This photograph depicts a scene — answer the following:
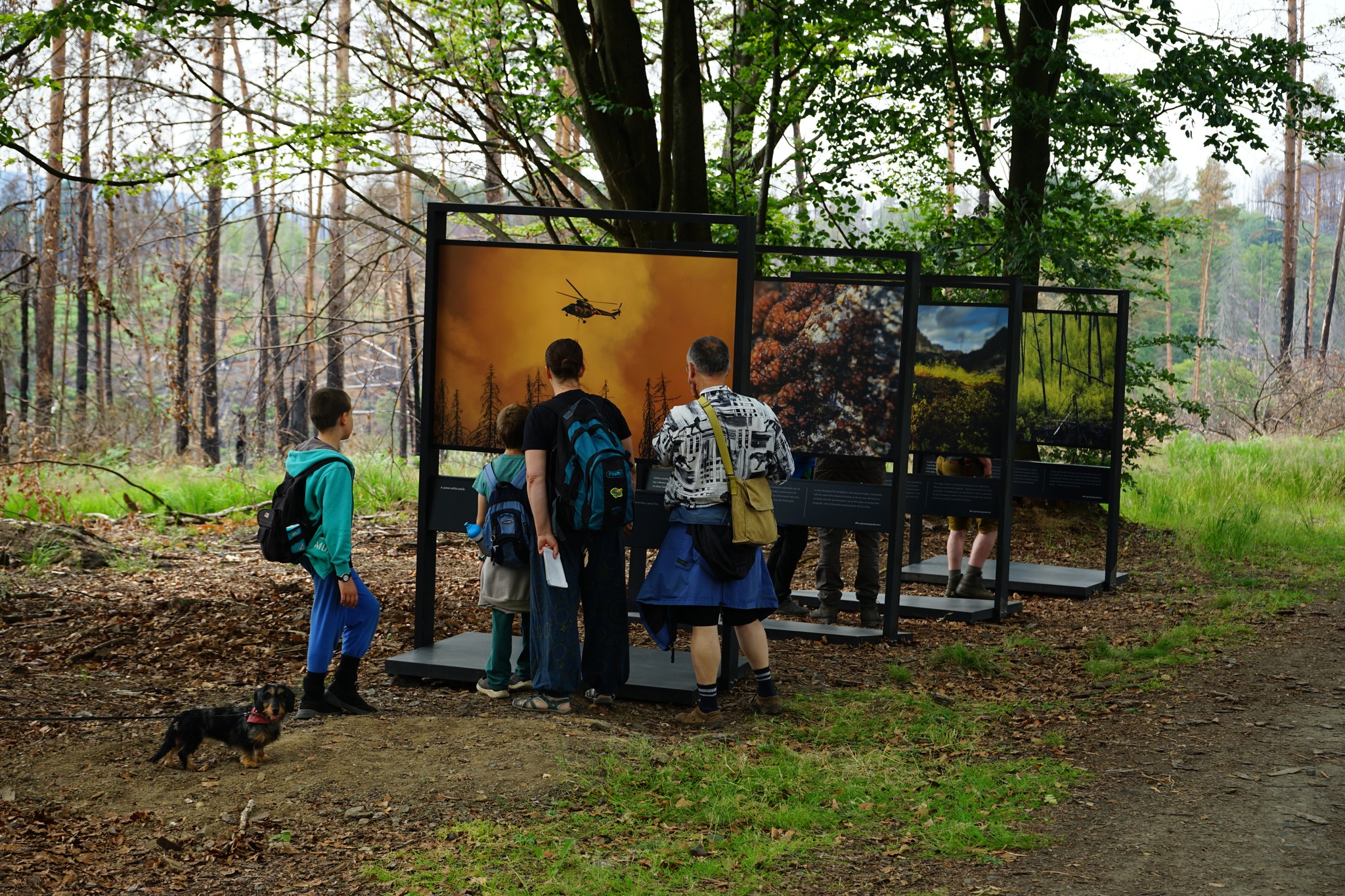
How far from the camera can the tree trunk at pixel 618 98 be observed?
1089 centimetres

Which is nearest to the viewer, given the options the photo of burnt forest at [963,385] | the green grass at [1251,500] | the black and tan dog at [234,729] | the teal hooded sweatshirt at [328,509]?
the black and tan dog at [234,729]

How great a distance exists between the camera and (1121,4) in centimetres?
1197

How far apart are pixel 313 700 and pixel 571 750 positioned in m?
1.31

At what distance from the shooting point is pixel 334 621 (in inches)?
203

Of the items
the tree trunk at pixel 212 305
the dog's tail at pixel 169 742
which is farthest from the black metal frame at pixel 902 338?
the tree trunk at pixel 212 305

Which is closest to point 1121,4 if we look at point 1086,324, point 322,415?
point 1086,324

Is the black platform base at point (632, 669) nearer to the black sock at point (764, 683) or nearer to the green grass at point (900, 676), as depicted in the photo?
the black sock at point (764, 683)

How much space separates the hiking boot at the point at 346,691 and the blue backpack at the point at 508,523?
83 cm

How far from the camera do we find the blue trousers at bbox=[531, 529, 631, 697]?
5570mm

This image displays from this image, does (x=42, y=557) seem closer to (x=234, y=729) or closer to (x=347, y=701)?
(x=347, y=701)

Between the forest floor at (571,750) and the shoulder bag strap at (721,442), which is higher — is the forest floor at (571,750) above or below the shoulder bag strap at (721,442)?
below

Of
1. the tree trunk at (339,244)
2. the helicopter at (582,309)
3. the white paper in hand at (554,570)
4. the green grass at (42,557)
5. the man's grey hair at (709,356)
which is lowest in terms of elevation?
the green grass at (42,557)

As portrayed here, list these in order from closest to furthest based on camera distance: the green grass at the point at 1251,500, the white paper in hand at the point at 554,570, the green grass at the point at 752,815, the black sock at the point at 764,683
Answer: the green grass at the point at 752,815
the white paper in hand at the point at 554,570
the black sock at the point at 764,683
the green grass at the point at 1251,500

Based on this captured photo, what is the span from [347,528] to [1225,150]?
9.84m
